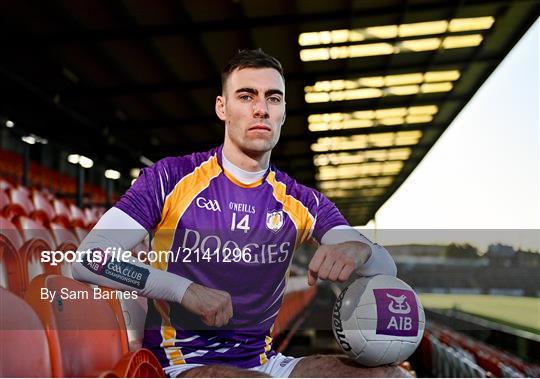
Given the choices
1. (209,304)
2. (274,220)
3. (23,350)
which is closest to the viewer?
(23,350)

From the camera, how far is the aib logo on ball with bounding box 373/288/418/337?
1.12 meters

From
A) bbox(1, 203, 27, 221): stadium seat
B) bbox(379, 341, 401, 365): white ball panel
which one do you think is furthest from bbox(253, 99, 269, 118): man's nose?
bbox(1, 203, 27, 221): stadium seat

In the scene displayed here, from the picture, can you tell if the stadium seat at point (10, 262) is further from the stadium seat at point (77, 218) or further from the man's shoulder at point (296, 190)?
the stadium seat at point (77, 218)

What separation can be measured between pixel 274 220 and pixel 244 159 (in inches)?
5.2

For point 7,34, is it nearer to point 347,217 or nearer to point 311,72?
point 311,72

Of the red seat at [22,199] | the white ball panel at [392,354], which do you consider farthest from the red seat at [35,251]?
the red seat at [22,199]

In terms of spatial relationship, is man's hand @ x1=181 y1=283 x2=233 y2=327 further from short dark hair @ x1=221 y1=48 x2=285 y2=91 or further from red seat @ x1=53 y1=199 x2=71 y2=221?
red seat @ x1=53 y1=199 x2=71 y2=221

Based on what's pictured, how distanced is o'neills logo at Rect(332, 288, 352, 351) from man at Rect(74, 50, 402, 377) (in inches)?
2.1

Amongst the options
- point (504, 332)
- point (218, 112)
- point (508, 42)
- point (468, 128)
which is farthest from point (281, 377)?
point (508, 42)

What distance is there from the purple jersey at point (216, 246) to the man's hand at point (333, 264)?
149 millimetres

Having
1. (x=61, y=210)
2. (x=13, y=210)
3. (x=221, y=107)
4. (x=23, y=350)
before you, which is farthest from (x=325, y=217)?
(x=61, y=210)

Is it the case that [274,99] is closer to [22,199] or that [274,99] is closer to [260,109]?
[260,109]

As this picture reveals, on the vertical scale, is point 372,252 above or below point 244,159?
below

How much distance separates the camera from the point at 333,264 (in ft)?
3.67
